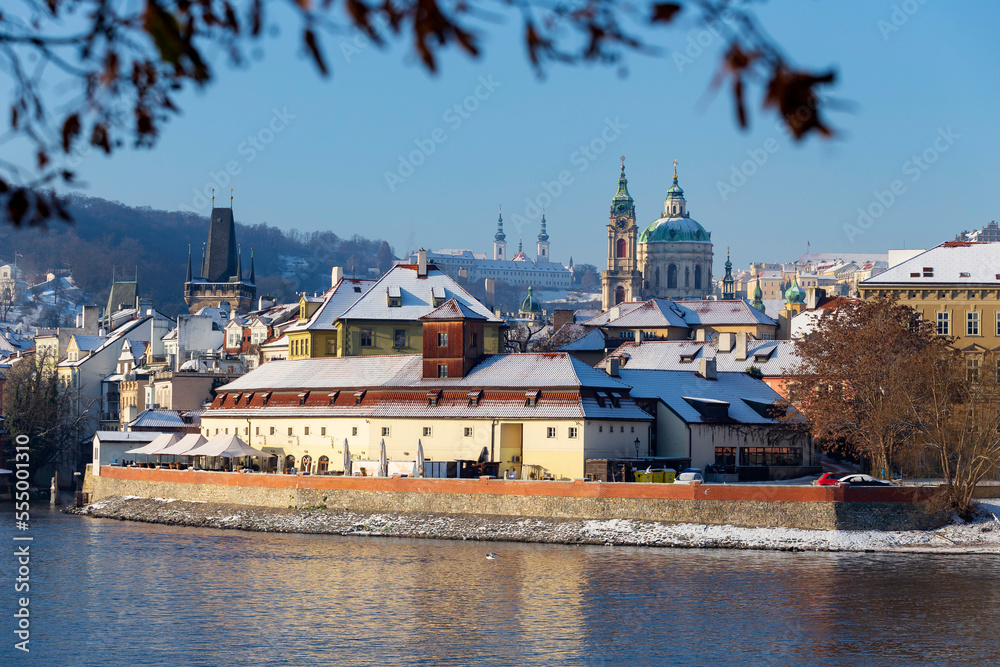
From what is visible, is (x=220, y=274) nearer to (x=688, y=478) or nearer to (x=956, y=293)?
(x=956, y=293)

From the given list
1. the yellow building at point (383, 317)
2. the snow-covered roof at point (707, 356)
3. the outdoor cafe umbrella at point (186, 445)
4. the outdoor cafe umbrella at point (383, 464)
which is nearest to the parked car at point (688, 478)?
the outdoor cafe umbrella at point (383, 464)

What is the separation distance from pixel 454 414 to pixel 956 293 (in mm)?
31115

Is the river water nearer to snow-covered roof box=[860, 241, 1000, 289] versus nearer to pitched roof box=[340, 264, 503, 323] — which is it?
snow-covered roof box=[860, 241, 1000, 289]

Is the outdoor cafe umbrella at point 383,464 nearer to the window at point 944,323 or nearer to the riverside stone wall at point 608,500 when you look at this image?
the riverside stone wall at point 608,500

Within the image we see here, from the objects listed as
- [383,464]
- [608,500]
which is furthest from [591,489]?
[383,464]

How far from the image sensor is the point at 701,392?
247 feet

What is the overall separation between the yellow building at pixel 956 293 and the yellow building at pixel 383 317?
2574 centimetres

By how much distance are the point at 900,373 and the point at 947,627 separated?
26941 mm

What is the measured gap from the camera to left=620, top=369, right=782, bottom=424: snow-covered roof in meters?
71.5

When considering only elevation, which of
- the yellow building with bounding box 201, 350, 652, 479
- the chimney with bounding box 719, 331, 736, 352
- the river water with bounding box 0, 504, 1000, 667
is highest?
the chimney with bounding box 719, 331, 736, 352

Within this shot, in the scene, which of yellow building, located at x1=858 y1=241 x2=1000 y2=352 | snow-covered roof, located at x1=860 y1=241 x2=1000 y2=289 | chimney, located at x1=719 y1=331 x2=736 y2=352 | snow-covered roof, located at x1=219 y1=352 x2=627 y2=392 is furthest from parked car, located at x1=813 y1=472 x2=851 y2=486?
chimney, located at x1=719 y1=331 x2=736 y2=352

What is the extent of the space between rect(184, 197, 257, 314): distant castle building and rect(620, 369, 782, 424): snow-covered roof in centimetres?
11795

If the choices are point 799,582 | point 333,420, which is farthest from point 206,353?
point 799,582

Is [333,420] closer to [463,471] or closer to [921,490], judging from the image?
[463,471]
